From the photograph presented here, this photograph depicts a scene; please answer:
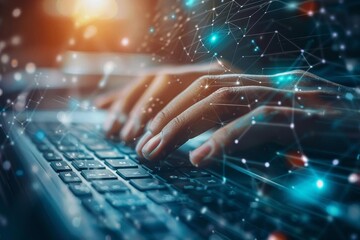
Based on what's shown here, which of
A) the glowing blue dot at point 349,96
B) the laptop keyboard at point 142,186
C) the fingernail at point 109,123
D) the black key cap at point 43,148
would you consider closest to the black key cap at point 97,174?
the laptop keyboard at point 142,186

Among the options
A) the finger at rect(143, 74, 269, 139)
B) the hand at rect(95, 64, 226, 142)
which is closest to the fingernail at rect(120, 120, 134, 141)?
the hand at rect(95, 64, 226, 142)

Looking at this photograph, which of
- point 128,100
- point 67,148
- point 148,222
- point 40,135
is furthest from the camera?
point 128,100

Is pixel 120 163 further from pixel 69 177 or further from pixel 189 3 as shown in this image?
pixel 189 3

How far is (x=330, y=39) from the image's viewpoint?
0.90 metres

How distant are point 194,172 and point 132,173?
0.16 metres

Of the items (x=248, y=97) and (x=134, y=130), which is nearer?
(x=248, y=97)

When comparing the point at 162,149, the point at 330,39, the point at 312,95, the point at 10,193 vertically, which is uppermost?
the point at 330,39

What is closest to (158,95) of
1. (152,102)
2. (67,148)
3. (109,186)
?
(152,102)

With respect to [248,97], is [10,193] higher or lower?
lower

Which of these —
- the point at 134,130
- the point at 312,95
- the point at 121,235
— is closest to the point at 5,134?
the point at 134,130

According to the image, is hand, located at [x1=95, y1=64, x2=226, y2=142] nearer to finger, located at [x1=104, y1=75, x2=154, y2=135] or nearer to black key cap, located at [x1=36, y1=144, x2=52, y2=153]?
finger, located at [x1=104, y1=75, x2=154, y2=135]

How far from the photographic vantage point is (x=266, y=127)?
847mm

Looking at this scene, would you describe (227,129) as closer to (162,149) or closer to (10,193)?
(162,149)

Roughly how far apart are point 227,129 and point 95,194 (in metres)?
0.34
